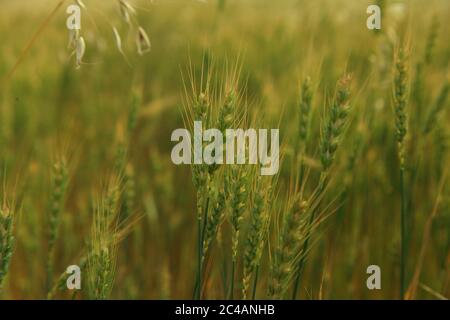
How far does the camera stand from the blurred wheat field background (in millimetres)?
870

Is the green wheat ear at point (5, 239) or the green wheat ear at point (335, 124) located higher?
the green wheat ear at point (335, 124)

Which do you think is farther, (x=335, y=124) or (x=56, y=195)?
(x=56, y=195)

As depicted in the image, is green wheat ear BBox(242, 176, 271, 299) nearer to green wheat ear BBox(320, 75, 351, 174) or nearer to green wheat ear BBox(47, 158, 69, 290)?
green wheat ear BBox(320, 75, 351, 174)

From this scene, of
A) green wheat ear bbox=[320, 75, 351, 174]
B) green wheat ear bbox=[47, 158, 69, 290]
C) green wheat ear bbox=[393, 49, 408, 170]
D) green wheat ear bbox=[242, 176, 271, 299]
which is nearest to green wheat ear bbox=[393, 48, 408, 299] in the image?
green wheat ear bbox=[393, 49, 408, 170]

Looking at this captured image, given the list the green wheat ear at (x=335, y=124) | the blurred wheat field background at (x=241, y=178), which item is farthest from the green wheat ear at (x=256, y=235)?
the green wheat ear at (x=335, y=124)

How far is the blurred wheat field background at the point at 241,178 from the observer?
2.85 ft

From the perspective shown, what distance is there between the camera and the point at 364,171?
154 cm

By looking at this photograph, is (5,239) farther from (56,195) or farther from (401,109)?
(401,109)

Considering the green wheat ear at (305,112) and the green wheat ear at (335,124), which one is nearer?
the green wheat ear at (335,124)

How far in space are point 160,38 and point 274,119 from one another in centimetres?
209

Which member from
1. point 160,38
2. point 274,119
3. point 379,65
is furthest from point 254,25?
point 274,119

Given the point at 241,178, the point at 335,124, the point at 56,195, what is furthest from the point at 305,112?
the point at 56,195

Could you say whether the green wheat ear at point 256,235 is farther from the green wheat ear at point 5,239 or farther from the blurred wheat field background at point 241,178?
the green wheat ear at point 5,239

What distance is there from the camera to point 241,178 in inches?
33.1
